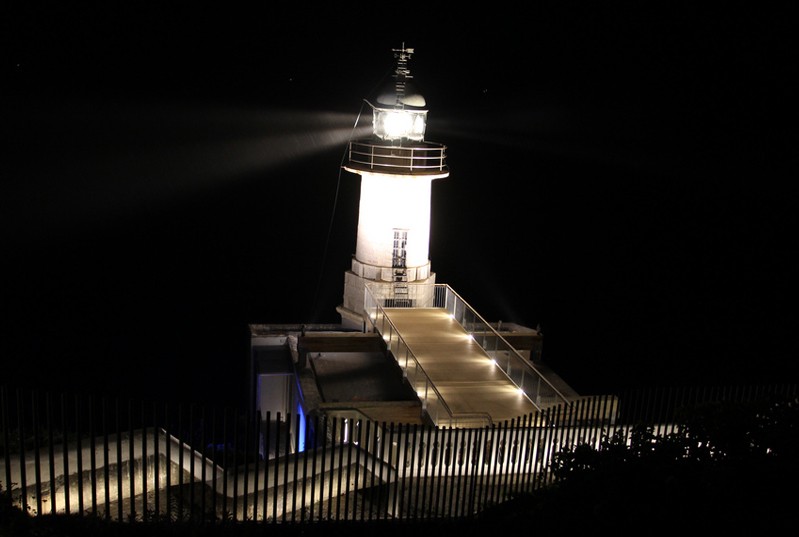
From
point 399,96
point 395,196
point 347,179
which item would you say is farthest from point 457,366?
point 347,179

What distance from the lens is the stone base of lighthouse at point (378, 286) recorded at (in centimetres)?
2170

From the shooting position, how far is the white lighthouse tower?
2106 cm

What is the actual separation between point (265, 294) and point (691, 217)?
126ft

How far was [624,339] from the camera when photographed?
1542 inches

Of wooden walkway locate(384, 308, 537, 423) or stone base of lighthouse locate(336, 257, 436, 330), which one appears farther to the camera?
stone base of lighthouse locate(336, 257, 436, 330)

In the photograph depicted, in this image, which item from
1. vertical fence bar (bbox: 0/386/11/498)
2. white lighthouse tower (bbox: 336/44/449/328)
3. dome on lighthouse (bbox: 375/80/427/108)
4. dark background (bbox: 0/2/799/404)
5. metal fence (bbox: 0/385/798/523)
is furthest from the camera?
dark background (bbox: 0/2/799/404)

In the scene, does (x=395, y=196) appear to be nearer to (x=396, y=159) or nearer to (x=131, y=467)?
(x=396, y=159)

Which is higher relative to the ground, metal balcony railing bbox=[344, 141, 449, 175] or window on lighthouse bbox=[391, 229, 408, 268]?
metal balcony railing bbox=[344, 141, 449, 175]

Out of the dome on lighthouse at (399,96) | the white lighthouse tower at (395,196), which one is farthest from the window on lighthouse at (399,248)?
the dome on lighthouse at (399,96)

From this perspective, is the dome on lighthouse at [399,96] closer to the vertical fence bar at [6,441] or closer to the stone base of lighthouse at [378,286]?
the stone base of lighthouse at [378,286]

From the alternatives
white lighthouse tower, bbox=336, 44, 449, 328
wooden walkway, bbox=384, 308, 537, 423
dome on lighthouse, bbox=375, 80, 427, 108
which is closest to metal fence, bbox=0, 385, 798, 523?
wooden walkway, bbox=384, 308, 537, 423

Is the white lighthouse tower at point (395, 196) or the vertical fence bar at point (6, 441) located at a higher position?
the white lighthouse tower at point (395, 196)

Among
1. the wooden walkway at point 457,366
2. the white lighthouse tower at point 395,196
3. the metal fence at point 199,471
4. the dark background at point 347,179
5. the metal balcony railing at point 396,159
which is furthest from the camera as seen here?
the dark background at point 347,179

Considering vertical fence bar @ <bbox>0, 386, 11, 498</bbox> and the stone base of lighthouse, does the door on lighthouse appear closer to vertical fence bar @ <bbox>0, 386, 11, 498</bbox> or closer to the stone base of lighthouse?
the stone base of lighthouse
